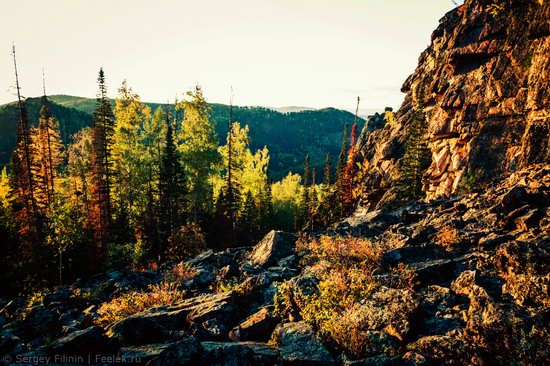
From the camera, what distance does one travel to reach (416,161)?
39.3 metres

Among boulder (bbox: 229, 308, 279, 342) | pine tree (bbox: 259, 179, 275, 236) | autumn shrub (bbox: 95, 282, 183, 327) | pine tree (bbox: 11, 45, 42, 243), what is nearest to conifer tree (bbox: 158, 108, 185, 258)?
pine tree (bbox: 11, 45, 42, 243)

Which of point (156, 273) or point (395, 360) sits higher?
point (395, 360)

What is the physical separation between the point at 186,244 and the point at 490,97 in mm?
27948

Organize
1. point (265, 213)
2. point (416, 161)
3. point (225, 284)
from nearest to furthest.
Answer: point (225, 284) → point (416, 161) → point (265, 213)

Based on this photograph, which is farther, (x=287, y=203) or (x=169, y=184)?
(x=287, y=203)

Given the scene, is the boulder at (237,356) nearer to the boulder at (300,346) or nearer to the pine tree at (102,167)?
the boulder at (300,346)

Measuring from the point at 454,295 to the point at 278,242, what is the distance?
9623 millimetres

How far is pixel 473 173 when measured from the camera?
997 inches

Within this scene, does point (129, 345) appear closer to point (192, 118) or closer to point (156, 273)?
point (156, 273)

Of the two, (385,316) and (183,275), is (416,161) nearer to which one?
(183,275)

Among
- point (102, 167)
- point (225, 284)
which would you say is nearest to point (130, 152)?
point (102, 167)

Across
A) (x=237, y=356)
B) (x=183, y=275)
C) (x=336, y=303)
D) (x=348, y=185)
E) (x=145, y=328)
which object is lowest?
(x=348, y=185)

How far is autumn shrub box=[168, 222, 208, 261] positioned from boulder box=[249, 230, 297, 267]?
12585 millimetres

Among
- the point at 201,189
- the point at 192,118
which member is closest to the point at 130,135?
the point at 192,118
